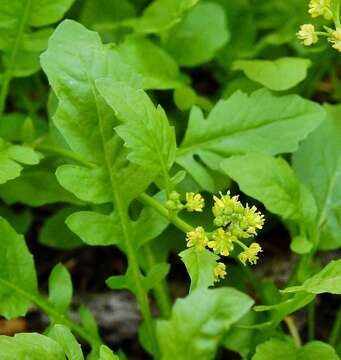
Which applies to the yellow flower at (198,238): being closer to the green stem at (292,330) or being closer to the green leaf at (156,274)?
the green leaf at (156,274)

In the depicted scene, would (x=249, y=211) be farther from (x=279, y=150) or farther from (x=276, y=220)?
(x=276, y=220)

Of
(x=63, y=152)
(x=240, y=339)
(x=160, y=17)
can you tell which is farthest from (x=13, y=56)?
(x=240, y=339)

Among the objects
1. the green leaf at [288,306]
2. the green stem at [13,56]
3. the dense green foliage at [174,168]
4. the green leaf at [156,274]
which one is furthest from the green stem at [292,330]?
the green stem at [13,56]

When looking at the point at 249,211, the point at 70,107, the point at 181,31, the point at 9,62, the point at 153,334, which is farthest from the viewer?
the point at 181,31

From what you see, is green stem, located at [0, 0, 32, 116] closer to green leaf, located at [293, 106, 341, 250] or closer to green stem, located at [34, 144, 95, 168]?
green stem, located at [34, 144, 95, 168]

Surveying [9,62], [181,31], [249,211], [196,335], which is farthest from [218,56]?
[196,335]

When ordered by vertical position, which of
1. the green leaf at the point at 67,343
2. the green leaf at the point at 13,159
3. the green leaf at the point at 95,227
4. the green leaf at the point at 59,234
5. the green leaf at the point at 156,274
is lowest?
the green leaf at the point at 59,234
